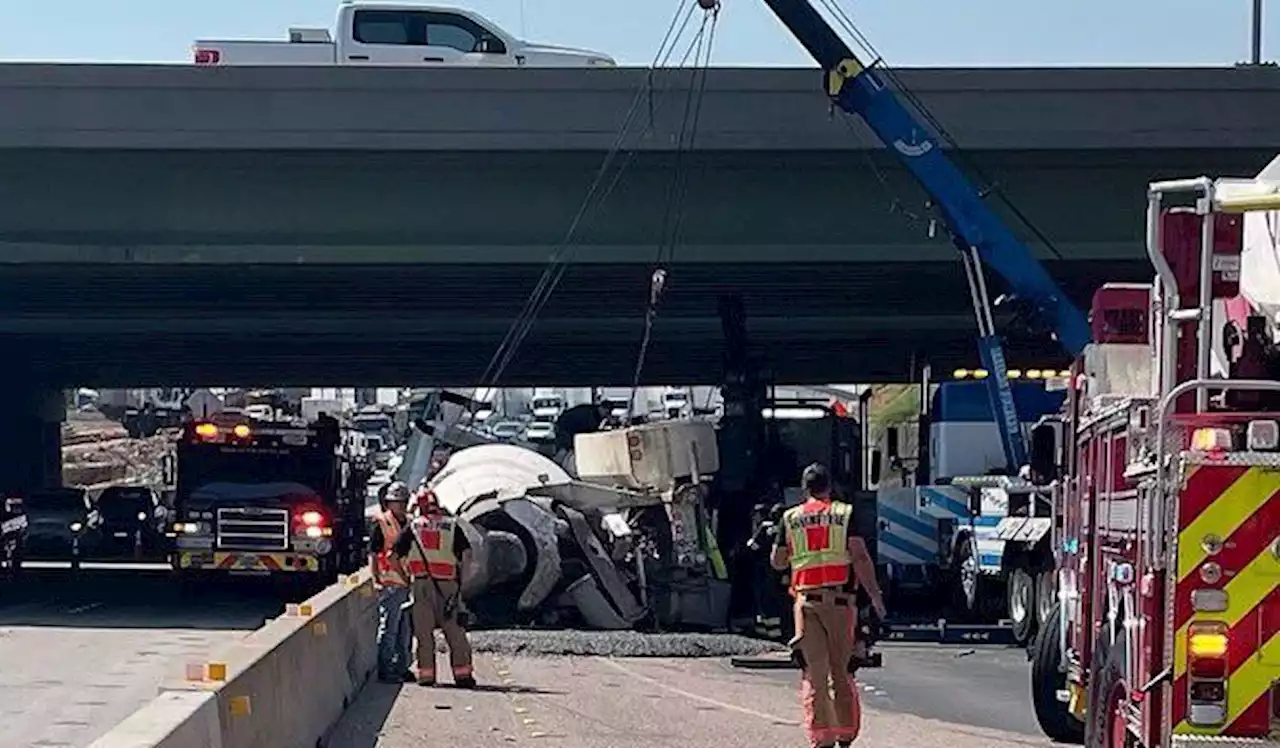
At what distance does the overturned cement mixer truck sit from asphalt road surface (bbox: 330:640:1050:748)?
316 cm

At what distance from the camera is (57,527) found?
127 feet

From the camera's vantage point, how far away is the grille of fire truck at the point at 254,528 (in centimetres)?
2859

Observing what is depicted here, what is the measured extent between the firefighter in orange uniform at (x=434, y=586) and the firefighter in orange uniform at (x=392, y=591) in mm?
165

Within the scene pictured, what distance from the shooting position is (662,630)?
81.3ft

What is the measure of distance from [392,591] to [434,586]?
1.83 feet

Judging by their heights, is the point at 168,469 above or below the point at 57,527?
above

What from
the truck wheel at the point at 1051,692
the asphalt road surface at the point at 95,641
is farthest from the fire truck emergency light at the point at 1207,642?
the asphalt road surface at the point at 95,641

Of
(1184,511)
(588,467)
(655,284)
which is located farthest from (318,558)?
(1184,511)

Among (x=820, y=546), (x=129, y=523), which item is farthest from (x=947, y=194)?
(x=129, y=523)

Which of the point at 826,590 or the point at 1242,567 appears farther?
the point at 826,590

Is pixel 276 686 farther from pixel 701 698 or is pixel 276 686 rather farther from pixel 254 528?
pixel 254 528

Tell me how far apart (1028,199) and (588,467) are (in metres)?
6.87

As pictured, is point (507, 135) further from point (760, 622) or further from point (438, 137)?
point (760, 622)

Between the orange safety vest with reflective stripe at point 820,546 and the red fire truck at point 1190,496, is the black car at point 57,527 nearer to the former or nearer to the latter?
the orange safety vest with reflective stripe at point 820,546
